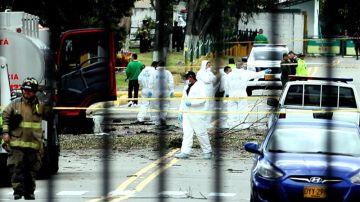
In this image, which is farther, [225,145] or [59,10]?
[225,145]

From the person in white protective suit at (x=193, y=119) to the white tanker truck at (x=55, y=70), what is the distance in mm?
1278

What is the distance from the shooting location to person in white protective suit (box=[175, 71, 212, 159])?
52.2 ft

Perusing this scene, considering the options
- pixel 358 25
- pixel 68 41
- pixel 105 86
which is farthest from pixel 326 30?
pixel 105 86

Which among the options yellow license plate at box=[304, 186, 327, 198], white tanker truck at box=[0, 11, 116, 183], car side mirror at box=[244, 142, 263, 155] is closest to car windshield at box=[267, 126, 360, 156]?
car side mirror at box=[244, 142, 263, 155]

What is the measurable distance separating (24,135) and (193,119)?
5.03 metres

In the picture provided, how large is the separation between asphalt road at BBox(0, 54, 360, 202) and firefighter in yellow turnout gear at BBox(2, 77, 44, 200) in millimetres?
263

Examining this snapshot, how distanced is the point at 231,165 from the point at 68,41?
5084mm

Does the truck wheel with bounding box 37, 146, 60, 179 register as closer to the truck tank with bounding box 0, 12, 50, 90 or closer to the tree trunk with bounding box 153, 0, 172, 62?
the truck tank with bounding box 0, 12, 50, 90

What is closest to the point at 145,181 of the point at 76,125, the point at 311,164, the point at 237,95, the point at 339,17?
the point at 311,164

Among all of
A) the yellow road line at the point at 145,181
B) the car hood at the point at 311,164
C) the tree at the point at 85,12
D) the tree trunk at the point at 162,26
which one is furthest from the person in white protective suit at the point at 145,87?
the tree trunk at the point at 162,26

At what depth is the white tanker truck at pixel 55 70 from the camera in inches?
531

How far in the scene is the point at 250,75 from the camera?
21438mm

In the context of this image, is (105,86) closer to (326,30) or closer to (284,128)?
(284,128)

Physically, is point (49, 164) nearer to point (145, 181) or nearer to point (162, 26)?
point (145, 181)
